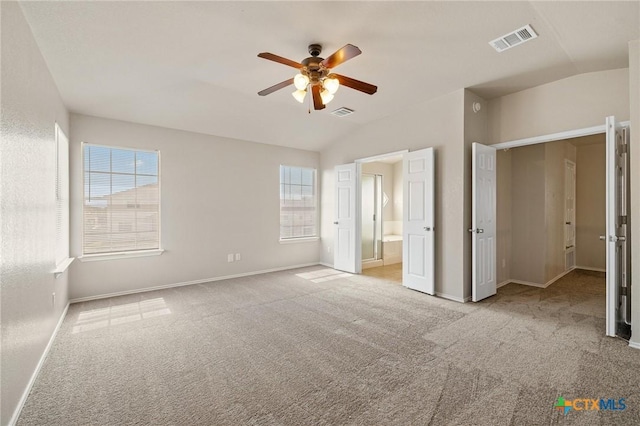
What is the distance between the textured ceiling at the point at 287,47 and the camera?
2.49 metres

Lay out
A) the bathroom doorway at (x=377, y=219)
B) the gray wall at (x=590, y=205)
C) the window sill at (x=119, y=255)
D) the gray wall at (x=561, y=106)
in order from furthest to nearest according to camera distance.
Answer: the bathroom doorway at (x=377, y=219) → the gray wall at (x=590, y=205) → the window sill at (x=119, y=255) → the gray wall at (x=561, y=106)

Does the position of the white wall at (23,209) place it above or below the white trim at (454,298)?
above

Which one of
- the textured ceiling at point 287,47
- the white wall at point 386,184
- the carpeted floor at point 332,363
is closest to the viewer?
the carpeted floor at point 332,363

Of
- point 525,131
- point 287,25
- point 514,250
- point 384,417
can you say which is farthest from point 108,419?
point 514,250

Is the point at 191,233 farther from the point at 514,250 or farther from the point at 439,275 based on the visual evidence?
the point at 514,250

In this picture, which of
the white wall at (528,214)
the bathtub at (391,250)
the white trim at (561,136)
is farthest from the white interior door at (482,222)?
the bathtub at (391,250)

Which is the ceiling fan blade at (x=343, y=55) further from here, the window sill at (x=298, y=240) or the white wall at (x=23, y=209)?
the window sill at (x=298, y=240)

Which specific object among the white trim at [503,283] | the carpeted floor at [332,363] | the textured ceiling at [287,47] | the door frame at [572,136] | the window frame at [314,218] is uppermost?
the textured ceiling at [287,47]

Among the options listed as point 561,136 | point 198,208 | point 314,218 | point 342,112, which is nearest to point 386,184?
point 314,218

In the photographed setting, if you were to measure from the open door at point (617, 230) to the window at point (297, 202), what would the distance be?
4.88 m

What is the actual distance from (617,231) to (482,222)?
142 cm

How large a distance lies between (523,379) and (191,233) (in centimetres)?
480

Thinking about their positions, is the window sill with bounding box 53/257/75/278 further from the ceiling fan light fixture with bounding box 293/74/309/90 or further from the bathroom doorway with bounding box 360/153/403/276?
the bathroom doorway with bounding box 360/153/403/276

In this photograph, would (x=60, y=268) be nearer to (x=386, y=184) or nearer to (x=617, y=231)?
(x=617, y=231)
